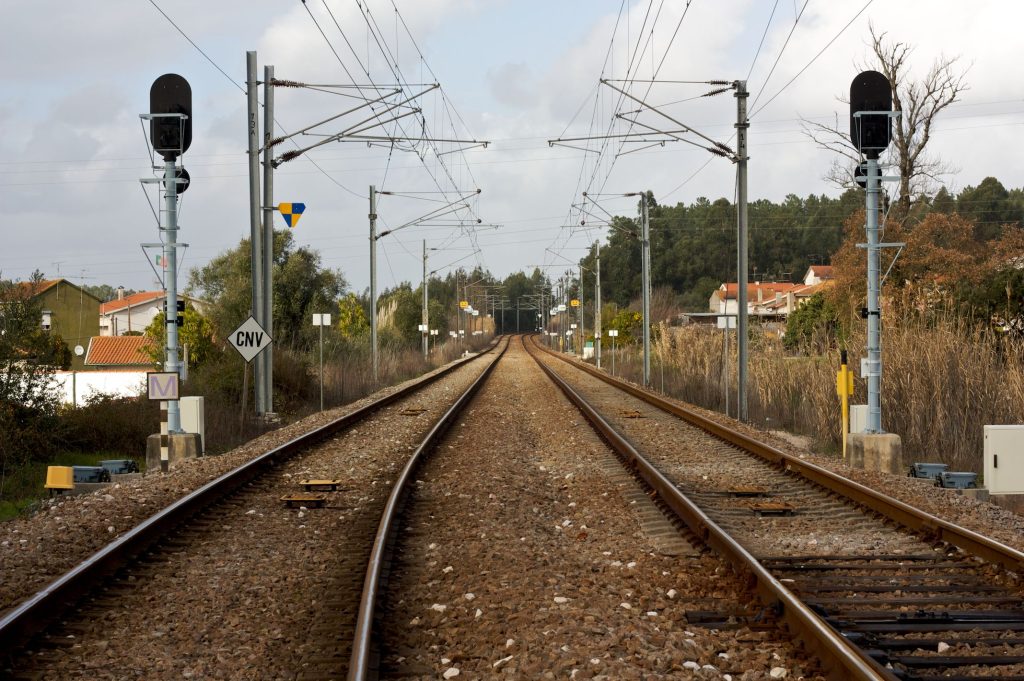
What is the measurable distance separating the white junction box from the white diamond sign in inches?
515

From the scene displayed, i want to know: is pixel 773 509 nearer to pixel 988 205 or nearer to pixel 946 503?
pixel 946 503

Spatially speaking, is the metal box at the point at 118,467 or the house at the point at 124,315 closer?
the metal box at the point at 118,467

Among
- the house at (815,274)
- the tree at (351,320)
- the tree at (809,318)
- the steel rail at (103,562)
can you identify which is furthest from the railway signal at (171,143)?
the house at (815,274)

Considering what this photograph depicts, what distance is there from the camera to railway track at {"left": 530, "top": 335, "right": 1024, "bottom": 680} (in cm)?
570

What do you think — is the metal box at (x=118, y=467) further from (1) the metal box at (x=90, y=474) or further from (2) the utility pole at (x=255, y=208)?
(2) the utility pole at (x=255, y=208)

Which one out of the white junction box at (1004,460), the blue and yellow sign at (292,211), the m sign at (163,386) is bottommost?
the white junction box at (1004,460)

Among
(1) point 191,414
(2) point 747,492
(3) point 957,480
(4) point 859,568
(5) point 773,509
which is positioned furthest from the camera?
(1) point 191,414

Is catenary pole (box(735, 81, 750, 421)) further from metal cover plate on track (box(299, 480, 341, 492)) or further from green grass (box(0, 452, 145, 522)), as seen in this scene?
metal cover plate on track (box(299, 480, 341, 492))

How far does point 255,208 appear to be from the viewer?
23.6 m

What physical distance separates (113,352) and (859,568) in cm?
7456

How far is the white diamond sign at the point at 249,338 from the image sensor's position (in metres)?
20.3

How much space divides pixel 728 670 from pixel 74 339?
89.8 m

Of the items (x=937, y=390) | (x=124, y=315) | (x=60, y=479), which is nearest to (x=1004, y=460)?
(x=937, y=390)

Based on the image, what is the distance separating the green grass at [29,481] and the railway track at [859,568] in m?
8.27
